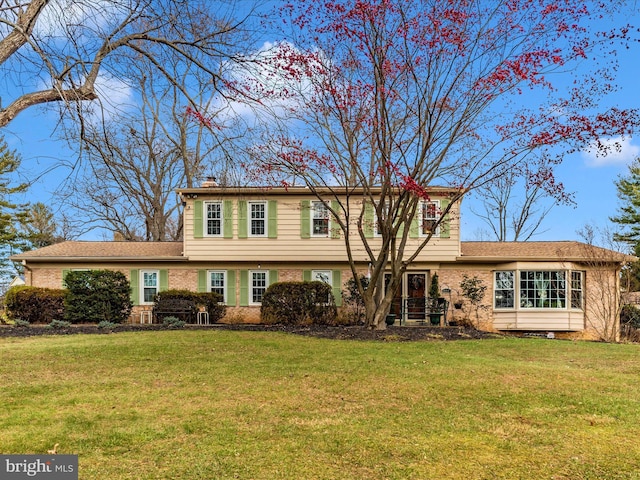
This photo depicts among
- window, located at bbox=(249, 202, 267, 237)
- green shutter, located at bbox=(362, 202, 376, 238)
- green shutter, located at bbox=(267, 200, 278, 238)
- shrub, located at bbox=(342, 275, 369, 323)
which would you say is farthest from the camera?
window, located at bbox=(249, 202, 267, 237)

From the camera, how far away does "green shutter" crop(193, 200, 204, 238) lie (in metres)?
19.3

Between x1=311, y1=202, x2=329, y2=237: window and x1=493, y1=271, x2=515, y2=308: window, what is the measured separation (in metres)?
6.77

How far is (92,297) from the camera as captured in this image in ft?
54.2

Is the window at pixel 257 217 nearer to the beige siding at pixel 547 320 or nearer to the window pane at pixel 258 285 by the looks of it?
the window pane at pixel 258 285

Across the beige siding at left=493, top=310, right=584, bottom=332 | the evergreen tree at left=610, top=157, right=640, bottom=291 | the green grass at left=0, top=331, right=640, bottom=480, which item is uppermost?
the evergreen tree at left=610, top=157, right=640, bottom=291

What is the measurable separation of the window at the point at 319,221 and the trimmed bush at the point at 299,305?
9.13 ft

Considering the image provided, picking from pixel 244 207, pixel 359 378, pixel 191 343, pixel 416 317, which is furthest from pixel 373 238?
pixel 359 378

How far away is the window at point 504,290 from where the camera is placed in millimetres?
18875

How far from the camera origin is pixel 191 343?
36.8ft

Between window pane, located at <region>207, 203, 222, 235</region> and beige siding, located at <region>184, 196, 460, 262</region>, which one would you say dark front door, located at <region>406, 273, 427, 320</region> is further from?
window pane, located at <region>207, 203, 222, 235</region>

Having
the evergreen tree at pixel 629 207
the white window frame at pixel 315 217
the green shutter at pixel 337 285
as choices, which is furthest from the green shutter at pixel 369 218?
the evergreen tree at pixel 629 207

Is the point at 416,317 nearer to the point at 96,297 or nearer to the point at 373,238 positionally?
the point at 373,238

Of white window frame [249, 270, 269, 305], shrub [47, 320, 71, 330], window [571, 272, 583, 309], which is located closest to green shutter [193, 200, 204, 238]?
white window frame [249, 270, 269, 305]

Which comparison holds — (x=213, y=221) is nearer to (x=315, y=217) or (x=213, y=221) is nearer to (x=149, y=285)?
(x=149, y=285)
